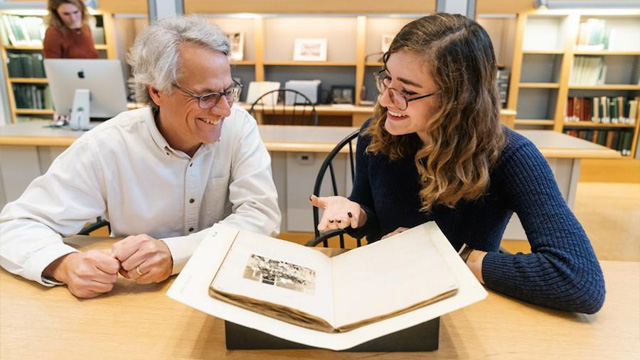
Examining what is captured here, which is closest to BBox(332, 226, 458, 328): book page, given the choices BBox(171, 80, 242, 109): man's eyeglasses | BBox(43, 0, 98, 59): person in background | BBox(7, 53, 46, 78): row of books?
BBox(171, 80, 242, 109): man's eyeglasses

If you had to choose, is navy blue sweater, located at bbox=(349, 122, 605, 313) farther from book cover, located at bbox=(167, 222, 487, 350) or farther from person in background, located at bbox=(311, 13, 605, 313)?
book cover, located at bbox=(167, 222, 487, 350)

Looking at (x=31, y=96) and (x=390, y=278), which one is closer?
(x=390, y=278)

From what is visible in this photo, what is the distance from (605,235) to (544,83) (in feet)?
6.44

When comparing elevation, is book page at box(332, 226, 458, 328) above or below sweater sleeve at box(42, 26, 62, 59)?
below

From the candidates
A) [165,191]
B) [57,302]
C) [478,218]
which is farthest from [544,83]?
[57,302]

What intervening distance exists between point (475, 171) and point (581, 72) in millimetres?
4126

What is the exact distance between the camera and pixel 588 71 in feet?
14.0

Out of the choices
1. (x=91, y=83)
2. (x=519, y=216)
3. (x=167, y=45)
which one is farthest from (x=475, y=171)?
(x=91, y=83)

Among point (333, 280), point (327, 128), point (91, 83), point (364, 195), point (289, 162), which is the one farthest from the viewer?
point (327, 128)

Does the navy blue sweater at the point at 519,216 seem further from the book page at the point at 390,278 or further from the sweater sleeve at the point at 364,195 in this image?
the book page at the point at 390,278

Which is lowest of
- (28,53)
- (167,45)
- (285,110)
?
(285,110)

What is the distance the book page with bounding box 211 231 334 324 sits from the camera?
2.03 feet

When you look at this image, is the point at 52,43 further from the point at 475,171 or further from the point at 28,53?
the point at 475,171

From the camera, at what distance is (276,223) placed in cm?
120
